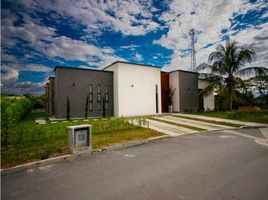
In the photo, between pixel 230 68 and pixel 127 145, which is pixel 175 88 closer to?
pixel 230 68

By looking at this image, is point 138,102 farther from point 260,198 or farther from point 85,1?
point 260,198

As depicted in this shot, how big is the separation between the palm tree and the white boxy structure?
6.22 metres

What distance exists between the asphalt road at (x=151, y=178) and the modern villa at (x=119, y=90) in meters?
→ 11.3

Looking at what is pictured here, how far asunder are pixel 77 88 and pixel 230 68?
654 inches

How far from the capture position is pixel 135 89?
1789 centimetres

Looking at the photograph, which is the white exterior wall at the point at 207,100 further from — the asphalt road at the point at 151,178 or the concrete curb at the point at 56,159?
the concrete curb at the point at 56,159

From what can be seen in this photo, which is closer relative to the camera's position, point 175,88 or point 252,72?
point 252,72

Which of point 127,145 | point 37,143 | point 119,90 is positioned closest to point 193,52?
point 119,90

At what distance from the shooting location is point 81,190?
310cm

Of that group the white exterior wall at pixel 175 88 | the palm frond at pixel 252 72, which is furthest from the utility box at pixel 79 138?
the palm frond at pixel 252 72

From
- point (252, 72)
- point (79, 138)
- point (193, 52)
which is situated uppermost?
point (193, 52)

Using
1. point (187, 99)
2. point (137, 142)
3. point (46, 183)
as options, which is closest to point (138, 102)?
point (187, 99)

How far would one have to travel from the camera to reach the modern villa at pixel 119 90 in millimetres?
15281

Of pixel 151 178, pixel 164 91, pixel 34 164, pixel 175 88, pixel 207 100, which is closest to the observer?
pixel 151 178
